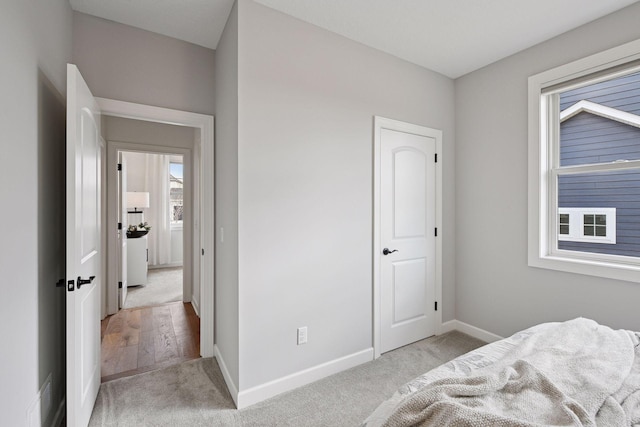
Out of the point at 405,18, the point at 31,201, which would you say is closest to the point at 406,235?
the point at 405,18

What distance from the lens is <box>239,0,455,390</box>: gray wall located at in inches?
77.0

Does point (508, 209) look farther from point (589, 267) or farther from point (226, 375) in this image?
point (226, 375)

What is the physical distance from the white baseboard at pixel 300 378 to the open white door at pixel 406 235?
1.00ft

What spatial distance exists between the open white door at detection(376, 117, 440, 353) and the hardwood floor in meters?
1.79

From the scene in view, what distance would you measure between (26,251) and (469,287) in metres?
3.40

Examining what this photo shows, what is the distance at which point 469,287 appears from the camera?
3057 mm

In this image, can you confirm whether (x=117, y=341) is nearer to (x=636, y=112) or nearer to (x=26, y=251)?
(x=26, y=251)

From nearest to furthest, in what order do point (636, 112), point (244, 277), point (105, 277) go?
point (244, 277) < point (636, 112) < point (105, 277)

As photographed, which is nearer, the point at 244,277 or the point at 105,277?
the point at 244,277

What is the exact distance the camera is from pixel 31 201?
1.41 m

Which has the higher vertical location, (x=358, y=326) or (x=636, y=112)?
(x=636, y=112)

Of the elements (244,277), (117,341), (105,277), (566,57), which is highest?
(566,57)

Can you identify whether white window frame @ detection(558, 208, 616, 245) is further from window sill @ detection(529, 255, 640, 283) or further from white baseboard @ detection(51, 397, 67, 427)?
white baseboard @ detection(51, 397, 67, 427)

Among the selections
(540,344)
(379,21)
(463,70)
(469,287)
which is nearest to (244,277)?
(540,344)
